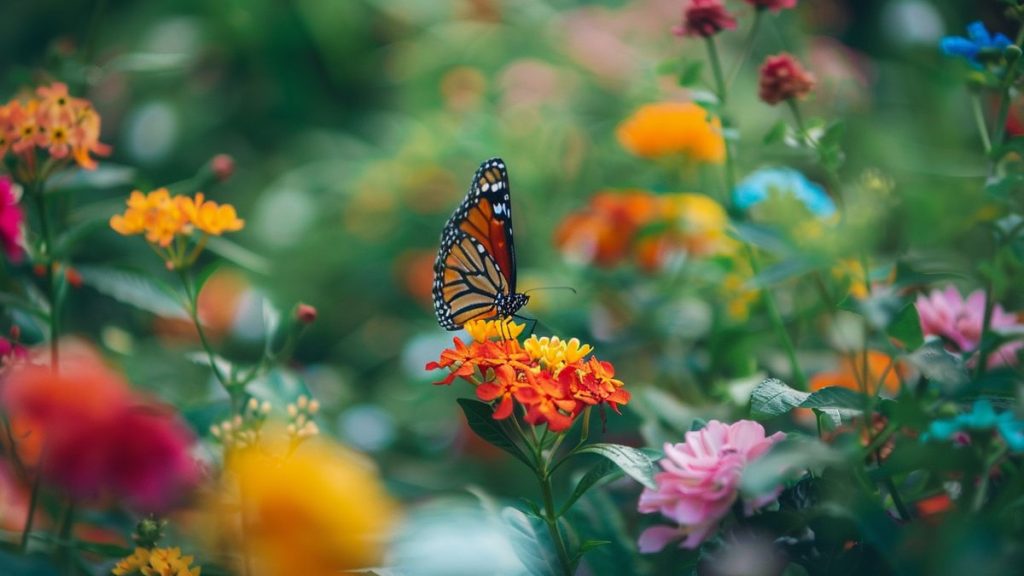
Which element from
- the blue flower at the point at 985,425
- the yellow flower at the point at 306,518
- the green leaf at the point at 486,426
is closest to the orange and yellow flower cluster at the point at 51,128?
the yellow flower at the point at 306,518

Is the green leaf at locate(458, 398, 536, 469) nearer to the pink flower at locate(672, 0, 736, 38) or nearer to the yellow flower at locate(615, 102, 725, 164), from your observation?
the pink flower at locate(672, 0, 736, 38)

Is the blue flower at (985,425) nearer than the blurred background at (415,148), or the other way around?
the blue flower at (985,425)

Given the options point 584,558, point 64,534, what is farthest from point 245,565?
point 584,558

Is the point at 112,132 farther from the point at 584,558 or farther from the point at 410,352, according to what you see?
the point at 584,558

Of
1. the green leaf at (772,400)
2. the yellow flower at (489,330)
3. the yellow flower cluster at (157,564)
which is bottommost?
the yellow flower cluster at (157,564)

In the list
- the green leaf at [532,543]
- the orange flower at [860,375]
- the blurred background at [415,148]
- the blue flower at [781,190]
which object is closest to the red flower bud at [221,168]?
the blurred background at [415,148]

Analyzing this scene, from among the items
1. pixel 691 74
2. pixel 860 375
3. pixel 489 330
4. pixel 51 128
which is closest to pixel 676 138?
pixel 691 74

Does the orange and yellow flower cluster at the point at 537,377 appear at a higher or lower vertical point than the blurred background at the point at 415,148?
lower

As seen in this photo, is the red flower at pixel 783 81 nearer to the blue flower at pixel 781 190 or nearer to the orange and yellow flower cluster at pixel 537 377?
the blue flower at pixel 781 190

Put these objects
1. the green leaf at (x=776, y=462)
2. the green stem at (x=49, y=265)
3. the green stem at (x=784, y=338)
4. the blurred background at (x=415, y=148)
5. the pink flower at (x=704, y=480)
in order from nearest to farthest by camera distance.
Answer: the green leaf at (x=776, y=462) < the pink flower at (x=704, y=480) < the green stem at (x=49, y=265) < the green stem at (x=784, y=338) < the blurred background at (x=415, y=148)

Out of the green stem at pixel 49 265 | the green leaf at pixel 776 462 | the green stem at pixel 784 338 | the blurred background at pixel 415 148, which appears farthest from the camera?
the blurred background at pixel 415 148
